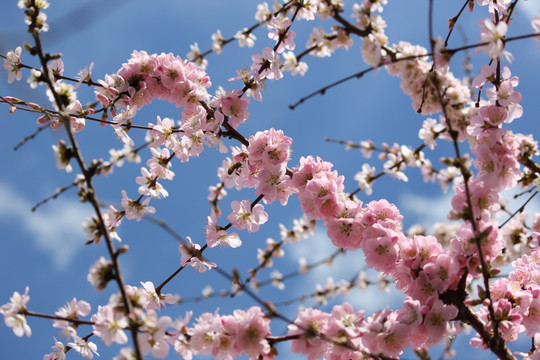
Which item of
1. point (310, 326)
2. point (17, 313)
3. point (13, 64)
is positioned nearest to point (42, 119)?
point (13, 64)

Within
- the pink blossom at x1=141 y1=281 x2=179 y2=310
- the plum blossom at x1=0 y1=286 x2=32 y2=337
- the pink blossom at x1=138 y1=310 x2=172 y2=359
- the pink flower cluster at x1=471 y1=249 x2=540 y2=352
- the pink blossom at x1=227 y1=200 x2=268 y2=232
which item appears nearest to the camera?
the pink blossom at x1=138 y1=310 x2=172 y2=359

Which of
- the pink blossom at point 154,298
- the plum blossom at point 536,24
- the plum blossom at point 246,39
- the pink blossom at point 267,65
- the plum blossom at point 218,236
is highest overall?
the plum blossom at point 246,39

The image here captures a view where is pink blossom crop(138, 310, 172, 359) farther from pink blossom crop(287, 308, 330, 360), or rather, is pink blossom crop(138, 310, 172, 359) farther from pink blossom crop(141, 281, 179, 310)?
pink blossom crop(141, 281, 179, 310)

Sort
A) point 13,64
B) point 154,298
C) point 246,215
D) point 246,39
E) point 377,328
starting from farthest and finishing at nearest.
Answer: point 246,39
point 246,215
point 13,64
point 154,298
point 377,328

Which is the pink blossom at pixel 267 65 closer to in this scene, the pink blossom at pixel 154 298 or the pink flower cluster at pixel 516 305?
the pink blossom at pixel 154 298

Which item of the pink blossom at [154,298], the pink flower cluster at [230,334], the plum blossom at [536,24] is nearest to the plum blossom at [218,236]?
the pink blossom at [154,298]

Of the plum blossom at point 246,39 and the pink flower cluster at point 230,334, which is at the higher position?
the plum blossom at point 246,39

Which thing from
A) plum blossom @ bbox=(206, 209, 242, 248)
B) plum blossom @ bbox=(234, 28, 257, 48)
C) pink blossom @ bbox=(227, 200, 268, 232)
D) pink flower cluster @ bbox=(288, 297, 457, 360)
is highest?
plum blossom @ bbox=(234, 28, 257, 48)

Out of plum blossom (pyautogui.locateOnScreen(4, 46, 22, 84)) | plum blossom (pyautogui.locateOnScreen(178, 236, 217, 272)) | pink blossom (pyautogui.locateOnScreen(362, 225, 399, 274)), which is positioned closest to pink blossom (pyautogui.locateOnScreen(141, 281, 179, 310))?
plum blossom (pyautogui.locateOnScreen(178, 236, 217, 272))

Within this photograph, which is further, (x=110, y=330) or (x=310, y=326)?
(x=310, y=326)

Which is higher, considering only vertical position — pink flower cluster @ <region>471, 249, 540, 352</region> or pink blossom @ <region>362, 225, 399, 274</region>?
pink blossom @ <region>362, 225, 399, 274</region>

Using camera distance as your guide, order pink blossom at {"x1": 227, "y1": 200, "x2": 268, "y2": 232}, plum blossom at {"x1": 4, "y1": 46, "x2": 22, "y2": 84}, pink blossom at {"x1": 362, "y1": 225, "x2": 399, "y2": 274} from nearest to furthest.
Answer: pink blossom at {"x1": 362, "y1": 225, "x2": 399, "y2": 274}, plum blossom at {"x1": 4, "y1": 46, "x2": 22, "y2": 84}, pink blossom at {"x1": 227, "y1": 200, "x2": 268, "y2": 232}

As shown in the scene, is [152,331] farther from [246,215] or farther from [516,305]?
[516,305]

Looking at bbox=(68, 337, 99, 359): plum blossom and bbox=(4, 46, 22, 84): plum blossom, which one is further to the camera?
bbox=(4, 46, 22, 84): plum blossom
